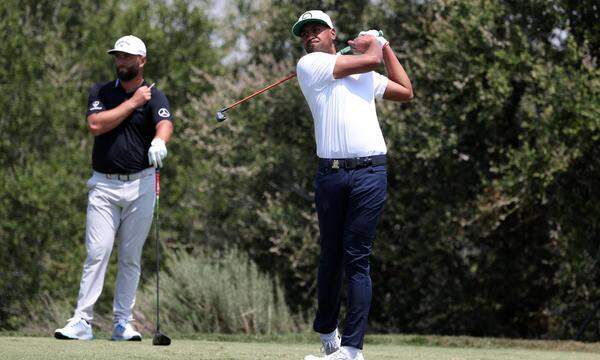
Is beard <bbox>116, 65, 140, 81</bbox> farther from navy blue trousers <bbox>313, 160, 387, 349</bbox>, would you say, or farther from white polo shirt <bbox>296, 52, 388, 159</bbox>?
navy blue trousers <bbox>313, 160, 387, 349</bbox>

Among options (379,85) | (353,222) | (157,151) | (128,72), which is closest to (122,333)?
(157,151)

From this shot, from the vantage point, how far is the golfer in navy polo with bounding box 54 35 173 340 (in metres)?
8.43

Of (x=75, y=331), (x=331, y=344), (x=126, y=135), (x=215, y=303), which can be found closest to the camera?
(x=331, y=344)

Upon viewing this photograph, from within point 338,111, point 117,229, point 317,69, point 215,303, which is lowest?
point 215,303

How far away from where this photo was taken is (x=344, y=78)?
673 centimetres

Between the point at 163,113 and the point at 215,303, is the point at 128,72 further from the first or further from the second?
the point at 215,303

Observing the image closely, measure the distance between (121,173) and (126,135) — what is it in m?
0.29

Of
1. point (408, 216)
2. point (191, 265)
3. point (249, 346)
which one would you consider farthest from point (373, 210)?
point (408, 216)

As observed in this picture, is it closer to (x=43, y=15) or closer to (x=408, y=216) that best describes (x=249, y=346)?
(x=408, y=216)

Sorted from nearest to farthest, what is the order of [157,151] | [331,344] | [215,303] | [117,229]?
[331,344] → [157,151] → [117,229] → [215,303]

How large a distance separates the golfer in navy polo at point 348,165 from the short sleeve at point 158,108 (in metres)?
2.01

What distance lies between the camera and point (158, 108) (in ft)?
28.0

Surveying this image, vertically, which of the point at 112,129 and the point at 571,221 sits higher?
the point at 112,129

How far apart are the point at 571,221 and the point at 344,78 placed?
753cm
